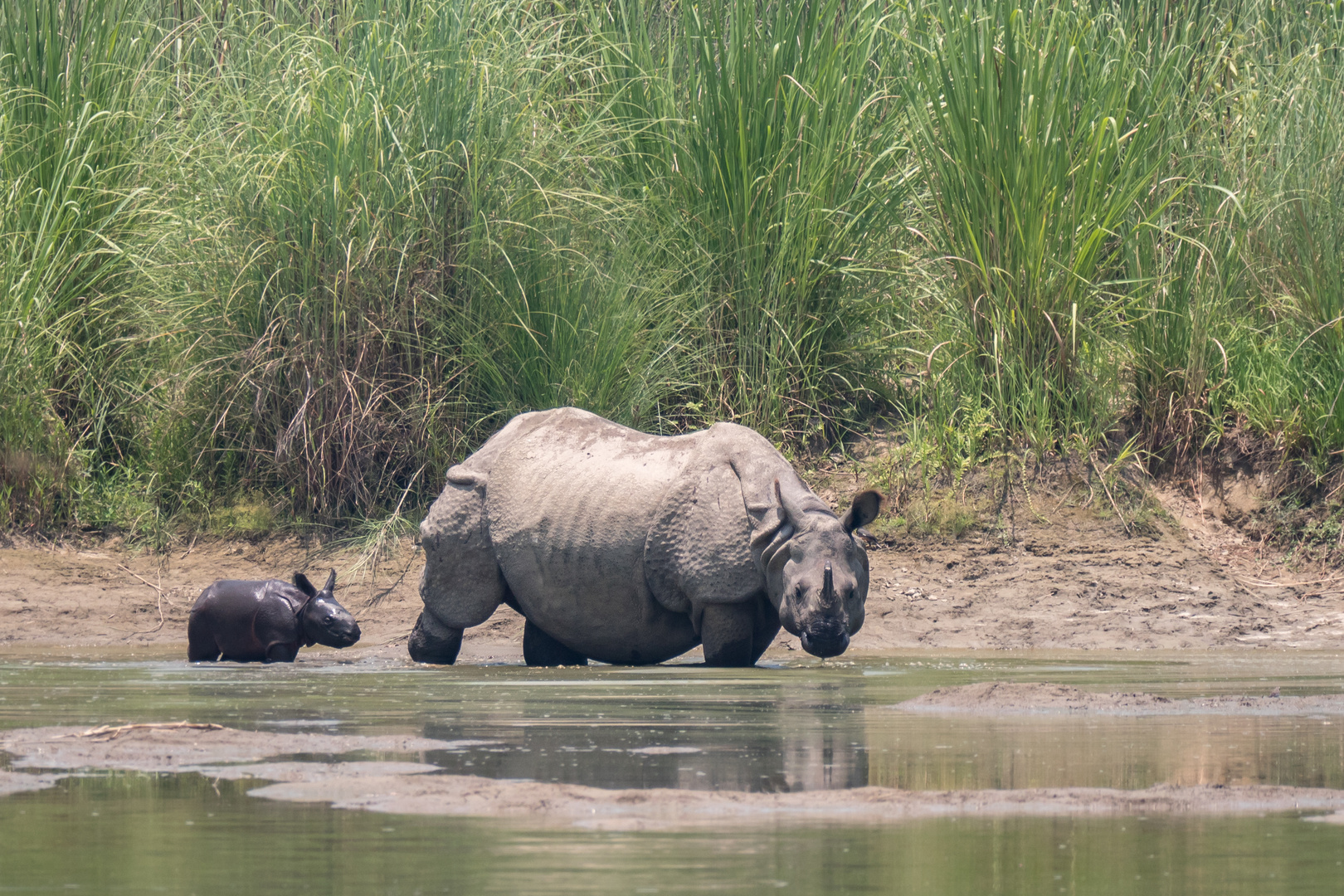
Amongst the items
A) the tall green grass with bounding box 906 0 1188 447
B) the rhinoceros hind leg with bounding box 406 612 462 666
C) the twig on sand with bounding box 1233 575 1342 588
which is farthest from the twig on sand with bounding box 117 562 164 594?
the twig on sand with bounding box 1233 575 1342 588

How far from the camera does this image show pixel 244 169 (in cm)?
1080

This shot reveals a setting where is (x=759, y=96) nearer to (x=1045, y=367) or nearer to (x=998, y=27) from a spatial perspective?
(x=998, y=27)

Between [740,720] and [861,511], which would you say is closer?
[740,720]

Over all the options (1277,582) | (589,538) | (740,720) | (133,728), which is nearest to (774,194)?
(589,538)

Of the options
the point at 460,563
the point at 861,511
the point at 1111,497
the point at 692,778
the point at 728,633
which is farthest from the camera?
the point at 1111,497

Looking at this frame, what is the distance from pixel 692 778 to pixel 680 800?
35cm

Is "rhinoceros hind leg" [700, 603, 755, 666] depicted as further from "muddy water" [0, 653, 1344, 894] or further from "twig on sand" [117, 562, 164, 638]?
"twig on sand" [117, 562, 164, 638]

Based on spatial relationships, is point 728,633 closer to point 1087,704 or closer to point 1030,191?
point 1087,704

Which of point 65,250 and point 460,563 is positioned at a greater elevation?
Result: point 65,250

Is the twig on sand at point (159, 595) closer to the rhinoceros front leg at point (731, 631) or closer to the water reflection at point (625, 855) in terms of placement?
the rhinoceros front leg at point (731, 631)

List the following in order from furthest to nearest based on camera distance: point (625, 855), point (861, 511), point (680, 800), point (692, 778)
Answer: point (861, 511), point (692, 778), point (680, 800), point (625, 855)

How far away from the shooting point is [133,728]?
5.23 metres

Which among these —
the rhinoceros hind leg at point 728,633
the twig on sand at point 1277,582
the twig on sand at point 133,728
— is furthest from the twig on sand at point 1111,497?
the twig on sand at point 133,728

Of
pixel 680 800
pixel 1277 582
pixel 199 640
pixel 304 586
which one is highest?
pixel 680 800
